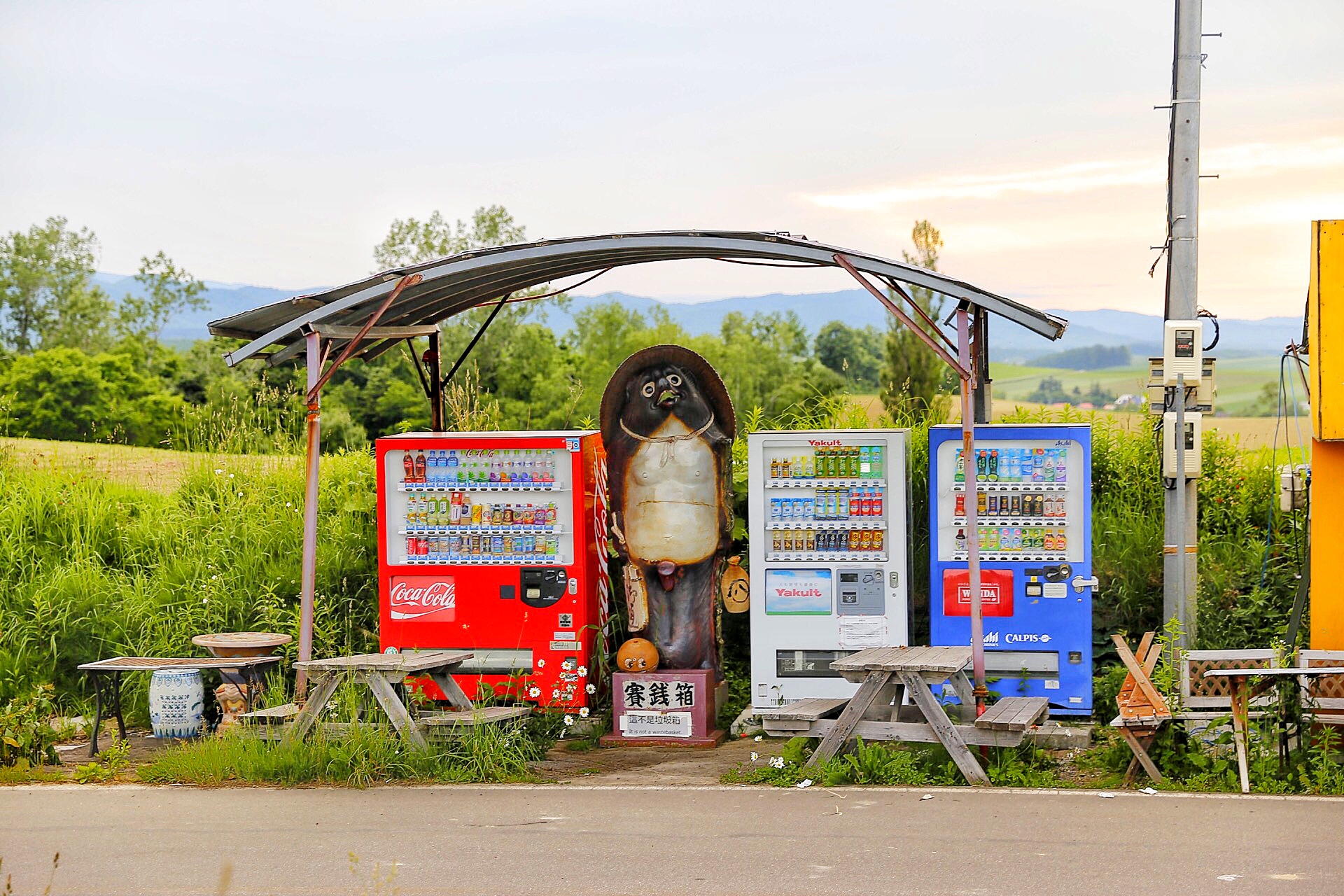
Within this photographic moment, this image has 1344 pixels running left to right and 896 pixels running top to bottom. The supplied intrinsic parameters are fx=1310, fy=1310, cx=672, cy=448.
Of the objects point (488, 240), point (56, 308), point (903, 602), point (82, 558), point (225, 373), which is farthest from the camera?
point (56, 308)

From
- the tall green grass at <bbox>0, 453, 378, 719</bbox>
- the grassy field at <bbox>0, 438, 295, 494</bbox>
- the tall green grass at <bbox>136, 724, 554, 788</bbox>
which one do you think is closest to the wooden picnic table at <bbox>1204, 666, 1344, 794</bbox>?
the tall green grass at <bbox>136, 724, 554, 788</bbox>

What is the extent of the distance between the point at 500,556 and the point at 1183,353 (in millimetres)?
5761

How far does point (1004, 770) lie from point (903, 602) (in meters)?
2.07

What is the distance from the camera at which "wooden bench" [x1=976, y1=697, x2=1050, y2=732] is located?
8492 millimetres

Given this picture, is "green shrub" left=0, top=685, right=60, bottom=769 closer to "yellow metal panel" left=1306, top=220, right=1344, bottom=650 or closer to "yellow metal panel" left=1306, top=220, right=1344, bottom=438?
"yellow metal panel" left=1306, top=220, right=1344, bottom=650

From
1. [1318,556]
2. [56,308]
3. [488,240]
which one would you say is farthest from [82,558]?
[56,308]

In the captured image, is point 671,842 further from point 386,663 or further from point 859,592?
point 859,592

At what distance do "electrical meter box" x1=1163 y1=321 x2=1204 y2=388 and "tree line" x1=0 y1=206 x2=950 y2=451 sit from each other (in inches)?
163

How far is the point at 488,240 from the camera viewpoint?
52.4 metres

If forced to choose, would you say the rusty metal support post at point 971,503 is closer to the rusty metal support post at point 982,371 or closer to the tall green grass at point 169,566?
the rusty metal support post at point 982,371

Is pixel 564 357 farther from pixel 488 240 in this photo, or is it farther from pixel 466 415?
pixel 466 415

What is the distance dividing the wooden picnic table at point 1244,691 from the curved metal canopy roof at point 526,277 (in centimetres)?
269

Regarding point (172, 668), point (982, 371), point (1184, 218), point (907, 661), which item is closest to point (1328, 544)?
point (982, 371)

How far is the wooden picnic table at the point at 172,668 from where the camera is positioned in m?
10.3
